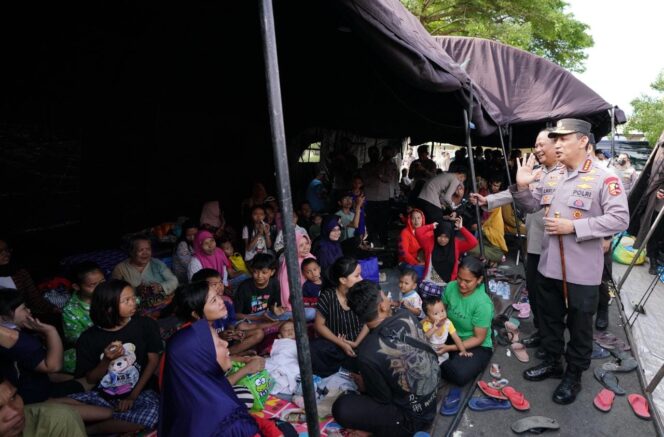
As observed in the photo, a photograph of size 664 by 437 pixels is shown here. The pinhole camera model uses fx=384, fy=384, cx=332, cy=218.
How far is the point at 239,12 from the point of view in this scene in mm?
3293

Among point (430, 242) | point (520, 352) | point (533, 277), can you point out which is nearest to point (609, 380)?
point (520, 352)

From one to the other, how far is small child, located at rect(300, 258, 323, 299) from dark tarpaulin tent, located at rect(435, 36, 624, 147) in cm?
413

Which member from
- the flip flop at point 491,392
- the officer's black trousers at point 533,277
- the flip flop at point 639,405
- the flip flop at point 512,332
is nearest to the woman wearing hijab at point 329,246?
the flip flop at point 512,332

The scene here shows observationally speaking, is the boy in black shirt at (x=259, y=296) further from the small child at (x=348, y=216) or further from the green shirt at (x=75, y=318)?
the small child at (x=348, y=216)

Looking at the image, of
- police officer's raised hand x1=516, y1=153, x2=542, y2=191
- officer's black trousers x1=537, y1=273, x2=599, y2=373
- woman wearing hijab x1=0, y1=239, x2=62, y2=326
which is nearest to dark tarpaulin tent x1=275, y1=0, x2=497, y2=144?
police officer's raised hand x1=516, y1=153, x2=542, y2=191

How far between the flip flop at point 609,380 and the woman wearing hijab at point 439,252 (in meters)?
2.02

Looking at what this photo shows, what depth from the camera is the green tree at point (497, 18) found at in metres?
11.0

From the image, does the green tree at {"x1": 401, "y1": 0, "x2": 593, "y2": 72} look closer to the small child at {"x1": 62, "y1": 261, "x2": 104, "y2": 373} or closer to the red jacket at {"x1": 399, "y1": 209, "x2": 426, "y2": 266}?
the red jacket at {"x1": 399, "y1": 209, "x2": 426, "y2": 266}

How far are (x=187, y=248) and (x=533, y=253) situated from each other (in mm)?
3925

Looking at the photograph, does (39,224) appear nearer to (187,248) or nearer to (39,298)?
(39,298)

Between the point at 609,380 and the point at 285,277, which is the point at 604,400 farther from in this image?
the point at 285,277

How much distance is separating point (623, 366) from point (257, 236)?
422cm

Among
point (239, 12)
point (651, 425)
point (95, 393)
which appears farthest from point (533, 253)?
point (95, 393)

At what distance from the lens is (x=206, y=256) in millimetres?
4656
